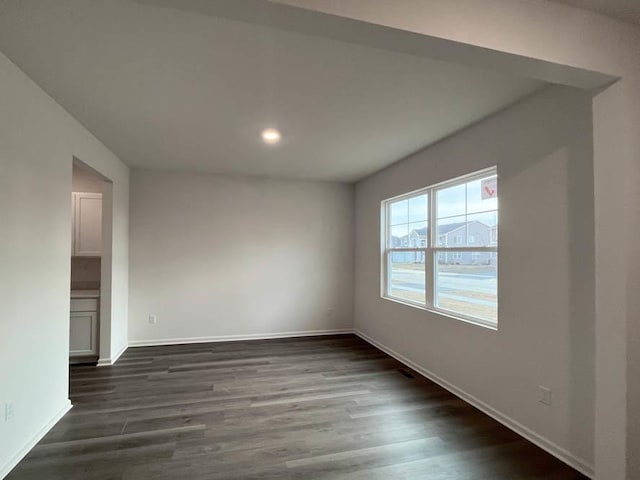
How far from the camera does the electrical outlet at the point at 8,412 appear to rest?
1910 mm


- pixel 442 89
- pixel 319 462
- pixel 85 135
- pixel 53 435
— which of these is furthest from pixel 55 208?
pixel 442 89

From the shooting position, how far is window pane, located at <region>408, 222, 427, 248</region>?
3694 millimetres

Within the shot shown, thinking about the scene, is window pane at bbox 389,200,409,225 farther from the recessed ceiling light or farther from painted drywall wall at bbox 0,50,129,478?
painted drywall wall at bbox 0,50,129,478

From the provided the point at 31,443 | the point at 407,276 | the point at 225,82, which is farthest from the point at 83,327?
the point at 407,276

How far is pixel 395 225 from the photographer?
14.2 feet

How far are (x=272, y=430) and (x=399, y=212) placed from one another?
2.98 metres

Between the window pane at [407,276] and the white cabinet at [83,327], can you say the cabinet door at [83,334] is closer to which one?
the white cabinet at [83,327]

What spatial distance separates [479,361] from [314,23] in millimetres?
2827

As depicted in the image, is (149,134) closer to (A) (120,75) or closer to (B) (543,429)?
(A) (120,75)

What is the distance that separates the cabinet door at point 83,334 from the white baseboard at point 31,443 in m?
1.18

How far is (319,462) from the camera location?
203cm

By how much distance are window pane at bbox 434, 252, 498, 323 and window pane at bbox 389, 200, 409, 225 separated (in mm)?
837

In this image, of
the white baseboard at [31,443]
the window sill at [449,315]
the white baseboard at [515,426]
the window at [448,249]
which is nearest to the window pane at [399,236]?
the window at [448,249]

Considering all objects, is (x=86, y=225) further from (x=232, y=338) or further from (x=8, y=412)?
(x=8, y=412)
